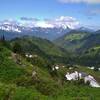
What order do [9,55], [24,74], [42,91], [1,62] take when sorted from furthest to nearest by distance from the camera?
[9,55] → [1,62] → [24,74] → [42,91]

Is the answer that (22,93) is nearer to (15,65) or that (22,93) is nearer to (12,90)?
(12,90)

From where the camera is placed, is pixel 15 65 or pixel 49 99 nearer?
pixel 49 99

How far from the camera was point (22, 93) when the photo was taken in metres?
77.1

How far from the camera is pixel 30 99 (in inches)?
2918

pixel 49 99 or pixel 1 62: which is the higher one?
pixel 1 62

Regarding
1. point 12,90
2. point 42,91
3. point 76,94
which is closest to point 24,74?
point 42,91

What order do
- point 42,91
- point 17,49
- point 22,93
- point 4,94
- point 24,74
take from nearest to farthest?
point 4,94
point 22,93
point 42,91
point 24,74
point 17,49

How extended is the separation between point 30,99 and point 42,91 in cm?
1815

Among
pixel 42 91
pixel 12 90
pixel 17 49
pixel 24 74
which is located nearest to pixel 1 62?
pixel 24 74

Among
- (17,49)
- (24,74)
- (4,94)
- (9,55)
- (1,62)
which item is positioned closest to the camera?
(4,94)

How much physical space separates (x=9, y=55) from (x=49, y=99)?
4092 cm

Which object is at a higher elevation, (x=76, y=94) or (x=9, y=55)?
(x=9, y=55)

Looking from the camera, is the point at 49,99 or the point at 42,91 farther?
the point at 42,91

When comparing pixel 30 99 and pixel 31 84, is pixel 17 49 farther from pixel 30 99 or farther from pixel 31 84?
pixel 30 99
